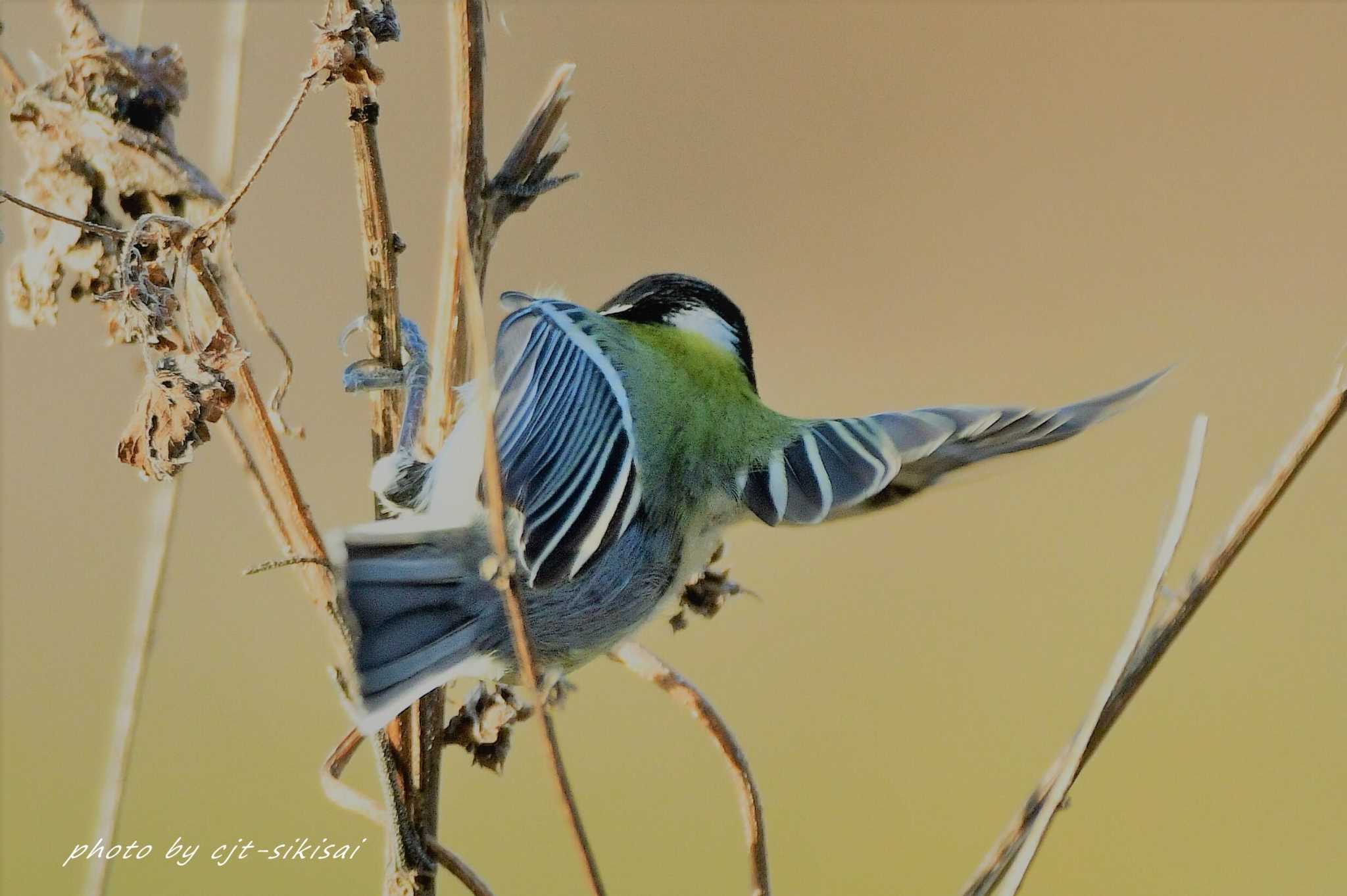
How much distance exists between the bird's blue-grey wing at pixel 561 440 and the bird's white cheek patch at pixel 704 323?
0.67 feet

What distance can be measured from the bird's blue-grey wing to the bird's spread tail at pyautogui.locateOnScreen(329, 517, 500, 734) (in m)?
0.05

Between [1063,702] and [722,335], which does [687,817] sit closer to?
[1063,702]

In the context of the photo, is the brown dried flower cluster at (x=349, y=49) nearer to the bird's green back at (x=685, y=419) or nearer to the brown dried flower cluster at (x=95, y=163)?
the brown dried flower cluster at (x=95, y=163)

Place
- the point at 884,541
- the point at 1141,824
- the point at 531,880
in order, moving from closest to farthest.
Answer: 1. the point at 531,880
2. the point at 1141,824
3. the point at 884,541

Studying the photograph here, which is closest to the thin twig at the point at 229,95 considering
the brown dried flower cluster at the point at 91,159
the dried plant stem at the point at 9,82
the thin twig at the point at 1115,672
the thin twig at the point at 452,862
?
the brown dried flower cluster at the point at 91,159

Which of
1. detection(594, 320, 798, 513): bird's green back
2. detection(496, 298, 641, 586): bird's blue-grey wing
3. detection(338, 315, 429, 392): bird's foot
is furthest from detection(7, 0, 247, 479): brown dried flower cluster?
detection(594, 320, 798, 513): bird's green back

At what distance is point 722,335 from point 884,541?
1.36 meters

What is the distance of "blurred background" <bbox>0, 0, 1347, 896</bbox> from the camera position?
6.37 ft

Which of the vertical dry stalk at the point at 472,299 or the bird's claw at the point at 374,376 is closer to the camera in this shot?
the vertical dry stalk at the point at 472,299

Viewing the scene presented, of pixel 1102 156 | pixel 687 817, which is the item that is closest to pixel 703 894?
pixel 687 817

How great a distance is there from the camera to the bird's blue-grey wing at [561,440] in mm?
823

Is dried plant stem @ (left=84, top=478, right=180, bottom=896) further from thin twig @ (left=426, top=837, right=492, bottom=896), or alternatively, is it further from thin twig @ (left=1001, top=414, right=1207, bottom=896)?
thin twig @ (left=1001, top=414, right=1207, bottom=896)

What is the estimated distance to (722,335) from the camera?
1.20 meters

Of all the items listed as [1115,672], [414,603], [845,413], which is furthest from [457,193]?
[845,413]
